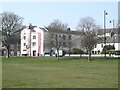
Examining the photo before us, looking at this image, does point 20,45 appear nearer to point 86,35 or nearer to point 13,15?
point 13,15

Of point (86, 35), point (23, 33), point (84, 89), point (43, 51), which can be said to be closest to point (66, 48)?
point (43, 51)

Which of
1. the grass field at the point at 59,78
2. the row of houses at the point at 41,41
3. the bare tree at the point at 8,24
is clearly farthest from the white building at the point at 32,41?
the grass field at the point at 59,78

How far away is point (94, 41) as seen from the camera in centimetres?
6856

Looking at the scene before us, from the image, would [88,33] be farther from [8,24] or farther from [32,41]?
[32,41]

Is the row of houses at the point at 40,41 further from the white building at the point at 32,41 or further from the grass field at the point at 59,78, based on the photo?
the grass field at the point at 59,78

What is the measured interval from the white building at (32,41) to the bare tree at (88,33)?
45725 mm

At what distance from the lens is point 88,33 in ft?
233

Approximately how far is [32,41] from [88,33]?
187 ft

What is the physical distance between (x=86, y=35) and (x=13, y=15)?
24.0m

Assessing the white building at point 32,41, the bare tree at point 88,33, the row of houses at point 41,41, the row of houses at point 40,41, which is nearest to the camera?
the bare tree at point 88,33

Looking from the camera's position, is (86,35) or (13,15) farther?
(13,15)

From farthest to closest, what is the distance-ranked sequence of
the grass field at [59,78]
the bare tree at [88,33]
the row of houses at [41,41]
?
the row of houses at [41,41]
the bare tree at [88,33]
the grass field at [59,78]

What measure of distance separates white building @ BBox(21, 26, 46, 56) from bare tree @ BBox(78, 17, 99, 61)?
150 feet

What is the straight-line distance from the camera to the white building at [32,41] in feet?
396
